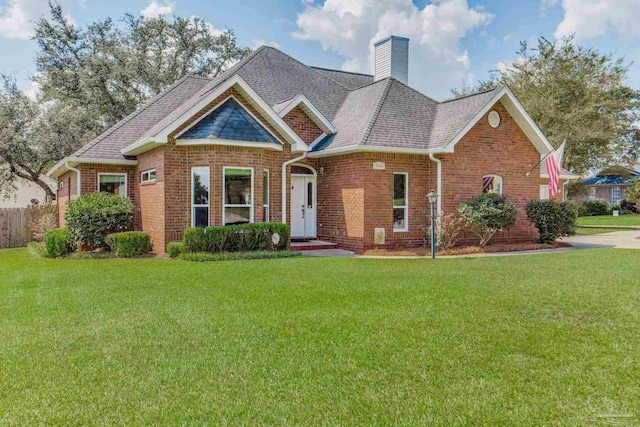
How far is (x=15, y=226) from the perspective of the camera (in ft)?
65.4

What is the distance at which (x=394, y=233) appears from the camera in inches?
614

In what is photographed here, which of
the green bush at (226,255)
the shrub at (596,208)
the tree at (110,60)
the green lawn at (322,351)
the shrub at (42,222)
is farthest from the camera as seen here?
the shrub at (596,208)

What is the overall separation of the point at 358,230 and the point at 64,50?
2203 cm

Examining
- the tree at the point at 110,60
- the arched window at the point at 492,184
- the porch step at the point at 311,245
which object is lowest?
the porch step at the point at 311,245

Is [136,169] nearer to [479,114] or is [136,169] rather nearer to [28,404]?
[479,114]

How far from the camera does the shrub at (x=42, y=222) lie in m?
19.0

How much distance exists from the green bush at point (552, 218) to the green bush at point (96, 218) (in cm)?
1342

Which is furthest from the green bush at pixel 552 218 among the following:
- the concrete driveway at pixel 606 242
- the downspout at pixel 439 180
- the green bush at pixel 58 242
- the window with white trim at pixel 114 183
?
the green bush at pixel 58 242

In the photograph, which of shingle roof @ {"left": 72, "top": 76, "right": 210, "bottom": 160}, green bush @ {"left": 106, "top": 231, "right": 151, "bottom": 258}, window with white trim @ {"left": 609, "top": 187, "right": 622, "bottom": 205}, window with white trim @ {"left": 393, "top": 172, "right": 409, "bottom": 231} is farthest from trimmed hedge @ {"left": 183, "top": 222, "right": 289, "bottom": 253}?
window with white trim @ {"left": 609, "top": 187, "right": 622, "bottom": 205}

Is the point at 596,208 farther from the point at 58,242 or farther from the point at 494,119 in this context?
the point at 58,242

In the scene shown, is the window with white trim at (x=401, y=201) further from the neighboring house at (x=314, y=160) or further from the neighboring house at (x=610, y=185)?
the neighboring house at (x=610, y=185)

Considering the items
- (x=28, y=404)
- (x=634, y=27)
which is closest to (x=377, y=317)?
(x=28, y=404)

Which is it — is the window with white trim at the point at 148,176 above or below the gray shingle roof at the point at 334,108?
below

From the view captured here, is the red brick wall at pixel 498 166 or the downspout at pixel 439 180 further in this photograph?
the red brick wall at pixel 498 166
